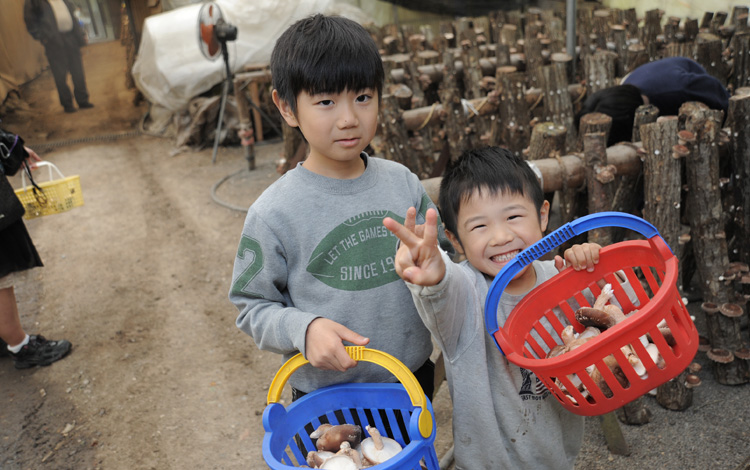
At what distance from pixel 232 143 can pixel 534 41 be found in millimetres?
4686

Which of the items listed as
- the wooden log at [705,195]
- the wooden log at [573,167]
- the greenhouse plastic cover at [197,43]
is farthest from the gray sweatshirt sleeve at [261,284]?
the greenhouse plastic cover at [197,43]

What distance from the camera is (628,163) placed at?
8.37 ft

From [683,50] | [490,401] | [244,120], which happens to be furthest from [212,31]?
[490,401]

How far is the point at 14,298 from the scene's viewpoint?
3.43m

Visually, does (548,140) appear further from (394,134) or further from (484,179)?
→ (484,179)

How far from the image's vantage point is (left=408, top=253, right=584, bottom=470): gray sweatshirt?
1446 mm

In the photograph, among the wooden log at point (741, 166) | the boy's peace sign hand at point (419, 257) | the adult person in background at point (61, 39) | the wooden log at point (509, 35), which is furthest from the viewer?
the adult person in background at point (61, 39)

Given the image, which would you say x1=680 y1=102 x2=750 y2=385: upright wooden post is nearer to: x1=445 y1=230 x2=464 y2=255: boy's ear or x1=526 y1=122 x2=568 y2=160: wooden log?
x1=526 y1=122 x2=568 y2=160: wooden log

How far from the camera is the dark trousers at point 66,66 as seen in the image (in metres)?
8.08

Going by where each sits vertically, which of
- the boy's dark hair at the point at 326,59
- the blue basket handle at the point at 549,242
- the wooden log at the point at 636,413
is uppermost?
the boy's dark hair at the point at 326,59

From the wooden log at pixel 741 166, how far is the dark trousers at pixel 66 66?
27.0ft

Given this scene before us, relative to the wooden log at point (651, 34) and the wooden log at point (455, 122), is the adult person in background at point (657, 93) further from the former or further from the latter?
the wooden log at point (651, 34)

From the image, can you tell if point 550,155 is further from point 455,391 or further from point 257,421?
point 257,421

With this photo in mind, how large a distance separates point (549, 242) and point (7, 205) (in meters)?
3.10
